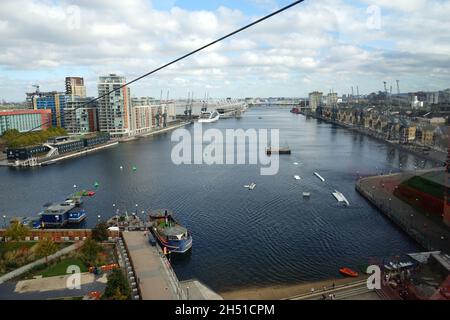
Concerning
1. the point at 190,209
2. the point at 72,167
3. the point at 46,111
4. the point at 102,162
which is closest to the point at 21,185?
the point at 72,167

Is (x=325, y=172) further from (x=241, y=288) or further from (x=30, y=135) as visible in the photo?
(x=30, y=135)

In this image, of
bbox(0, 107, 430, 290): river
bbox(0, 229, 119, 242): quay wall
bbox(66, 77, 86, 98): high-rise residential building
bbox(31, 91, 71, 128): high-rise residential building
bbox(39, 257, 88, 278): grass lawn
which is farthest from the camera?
bbox(66, 77, 86, 98): high-rise residential building

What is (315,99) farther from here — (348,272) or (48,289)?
(48,289)

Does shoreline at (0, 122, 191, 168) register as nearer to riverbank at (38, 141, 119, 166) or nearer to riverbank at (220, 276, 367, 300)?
riverbank at (38, 141, 119, 166)

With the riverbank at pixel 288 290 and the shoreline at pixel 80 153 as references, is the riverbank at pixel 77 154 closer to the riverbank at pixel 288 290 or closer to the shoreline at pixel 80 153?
the shoreline at pixel 80 153

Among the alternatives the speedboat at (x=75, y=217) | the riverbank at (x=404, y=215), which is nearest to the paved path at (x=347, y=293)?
the riverbank at (x=404, y=215)

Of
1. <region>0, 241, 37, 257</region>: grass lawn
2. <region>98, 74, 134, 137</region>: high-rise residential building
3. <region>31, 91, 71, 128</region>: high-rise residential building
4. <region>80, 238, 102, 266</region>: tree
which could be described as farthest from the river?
<region>31, 91, 71, 128</region>: high-rise residential building
